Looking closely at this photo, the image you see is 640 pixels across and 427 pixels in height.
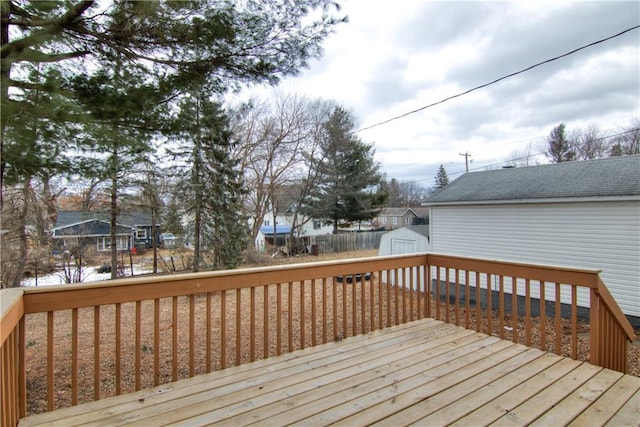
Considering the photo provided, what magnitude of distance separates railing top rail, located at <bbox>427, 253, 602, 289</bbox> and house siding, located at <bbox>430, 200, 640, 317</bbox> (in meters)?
5.20

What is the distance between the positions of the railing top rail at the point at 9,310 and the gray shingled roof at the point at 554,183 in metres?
8.42

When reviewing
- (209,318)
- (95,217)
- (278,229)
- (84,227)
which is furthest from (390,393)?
(278,229)

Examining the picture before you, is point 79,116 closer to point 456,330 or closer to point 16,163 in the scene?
point 16,163

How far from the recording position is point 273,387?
2.04m

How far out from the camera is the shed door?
9453 mm

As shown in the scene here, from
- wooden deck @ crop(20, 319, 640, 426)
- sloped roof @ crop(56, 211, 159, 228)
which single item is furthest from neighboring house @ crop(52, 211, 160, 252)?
wooden deck @ crop(20, 319, 640, 426)

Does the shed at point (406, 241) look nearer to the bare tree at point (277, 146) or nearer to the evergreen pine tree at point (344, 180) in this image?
the bare tree at point (277, 146)

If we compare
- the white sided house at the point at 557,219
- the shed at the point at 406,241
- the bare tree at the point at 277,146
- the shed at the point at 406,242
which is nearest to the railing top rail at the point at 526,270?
the white sided house at the point at 557,219

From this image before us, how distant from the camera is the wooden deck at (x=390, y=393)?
5.52ft

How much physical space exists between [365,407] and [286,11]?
10.2 feet

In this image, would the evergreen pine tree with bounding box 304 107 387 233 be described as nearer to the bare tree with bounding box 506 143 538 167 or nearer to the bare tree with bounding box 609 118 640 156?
the bare tree with bounding box 506 143 538 167

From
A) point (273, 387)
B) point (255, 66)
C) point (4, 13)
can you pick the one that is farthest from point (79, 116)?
point (273, 387)

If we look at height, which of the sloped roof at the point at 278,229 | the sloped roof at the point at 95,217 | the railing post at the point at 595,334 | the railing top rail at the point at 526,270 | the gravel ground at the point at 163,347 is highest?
the sloped roof at the point at 95,217

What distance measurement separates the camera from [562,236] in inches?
271
